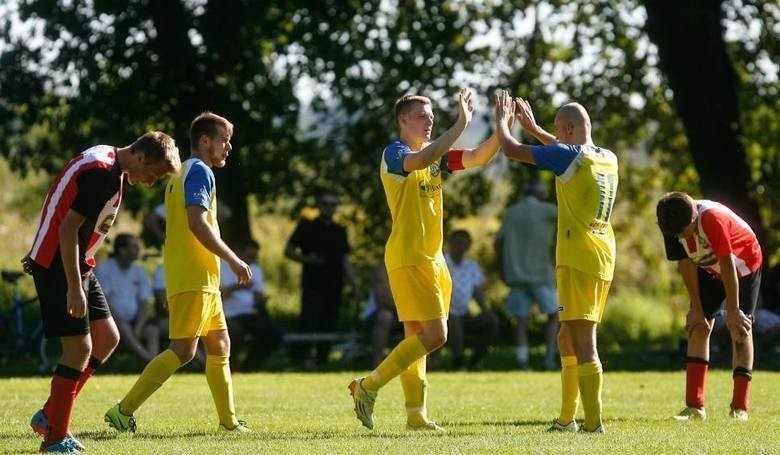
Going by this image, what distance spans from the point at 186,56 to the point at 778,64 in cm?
863

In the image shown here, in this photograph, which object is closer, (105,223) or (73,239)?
(73,239)

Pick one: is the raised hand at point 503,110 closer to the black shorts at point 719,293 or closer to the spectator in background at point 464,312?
the black shorts at point 719,293

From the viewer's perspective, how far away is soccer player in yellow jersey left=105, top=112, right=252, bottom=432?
8992 mm

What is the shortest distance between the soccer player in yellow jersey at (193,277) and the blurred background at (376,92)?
358 inches

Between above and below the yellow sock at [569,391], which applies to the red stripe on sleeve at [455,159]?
above

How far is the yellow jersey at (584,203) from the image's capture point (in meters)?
8.79

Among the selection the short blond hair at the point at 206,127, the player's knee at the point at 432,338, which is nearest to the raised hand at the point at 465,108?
the player's knee at the point at 432,338

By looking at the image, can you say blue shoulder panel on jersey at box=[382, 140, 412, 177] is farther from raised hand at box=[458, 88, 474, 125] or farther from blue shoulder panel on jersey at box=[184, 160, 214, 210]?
blue shoulder panel on jersey at box=[184, 160, 214, 210]

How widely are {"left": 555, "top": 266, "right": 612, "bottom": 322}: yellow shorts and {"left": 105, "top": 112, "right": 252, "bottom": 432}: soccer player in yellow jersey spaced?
1.93m

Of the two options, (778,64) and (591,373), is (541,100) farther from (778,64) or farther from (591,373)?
(591,373)

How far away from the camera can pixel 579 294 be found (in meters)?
8.90

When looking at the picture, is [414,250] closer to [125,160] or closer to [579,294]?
[579,294]

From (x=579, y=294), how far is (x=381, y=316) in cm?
883

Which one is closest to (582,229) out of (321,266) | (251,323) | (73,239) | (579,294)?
(579,294)
